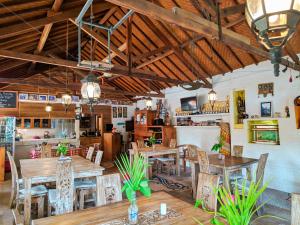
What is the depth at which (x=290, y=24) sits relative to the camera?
113 cm

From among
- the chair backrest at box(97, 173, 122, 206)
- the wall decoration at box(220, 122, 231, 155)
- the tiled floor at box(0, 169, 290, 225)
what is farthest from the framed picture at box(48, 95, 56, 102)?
the chair backrest at box(97, 173, 122, 206)

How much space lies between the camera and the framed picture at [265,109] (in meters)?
5.24

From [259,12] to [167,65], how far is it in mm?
6394

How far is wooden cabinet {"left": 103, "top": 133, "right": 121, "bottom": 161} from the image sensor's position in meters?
9.66

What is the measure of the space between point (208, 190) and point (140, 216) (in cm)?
83

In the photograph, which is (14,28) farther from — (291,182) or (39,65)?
(291,182)

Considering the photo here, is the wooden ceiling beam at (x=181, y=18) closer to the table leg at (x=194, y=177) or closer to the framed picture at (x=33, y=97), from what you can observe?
the table leg at (x=194, y=177)

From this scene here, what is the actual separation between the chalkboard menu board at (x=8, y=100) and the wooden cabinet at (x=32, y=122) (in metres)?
0.62

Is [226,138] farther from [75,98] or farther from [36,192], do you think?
[75,98]

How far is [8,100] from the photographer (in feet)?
27.8

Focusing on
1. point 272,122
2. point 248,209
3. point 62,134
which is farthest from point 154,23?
point 62,134

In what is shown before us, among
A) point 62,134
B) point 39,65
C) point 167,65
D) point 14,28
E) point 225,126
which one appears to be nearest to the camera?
point 14,28

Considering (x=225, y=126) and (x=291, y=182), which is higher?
(x=225, y=126)

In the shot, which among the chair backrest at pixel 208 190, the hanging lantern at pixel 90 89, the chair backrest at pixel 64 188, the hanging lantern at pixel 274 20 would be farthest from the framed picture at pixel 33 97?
the hanging lantern at pixel 274 20
